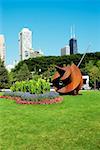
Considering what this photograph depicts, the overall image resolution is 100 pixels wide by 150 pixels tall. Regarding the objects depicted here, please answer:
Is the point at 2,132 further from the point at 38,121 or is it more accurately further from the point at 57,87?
the point at 57,87

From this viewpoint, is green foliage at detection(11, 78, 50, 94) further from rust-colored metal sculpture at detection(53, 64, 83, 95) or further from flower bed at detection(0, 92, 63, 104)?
rust-colored metal sculpture at detection(53, 64, 83, 95)

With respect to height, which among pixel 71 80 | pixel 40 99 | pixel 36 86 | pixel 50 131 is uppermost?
pixel 71 80

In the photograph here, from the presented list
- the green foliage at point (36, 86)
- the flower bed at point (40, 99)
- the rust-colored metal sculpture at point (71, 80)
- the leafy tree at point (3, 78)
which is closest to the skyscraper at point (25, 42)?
the leafy tree at point (3, 78)

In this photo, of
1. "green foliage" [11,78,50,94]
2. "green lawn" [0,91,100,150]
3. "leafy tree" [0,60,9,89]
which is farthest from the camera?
"leafy tree" [0,60,9,89]

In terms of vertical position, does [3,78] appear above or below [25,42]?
below

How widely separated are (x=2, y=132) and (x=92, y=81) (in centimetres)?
4659

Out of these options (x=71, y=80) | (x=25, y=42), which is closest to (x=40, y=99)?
(x=71, y=80)

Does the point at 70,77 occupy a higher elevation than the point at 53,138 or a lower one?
higher

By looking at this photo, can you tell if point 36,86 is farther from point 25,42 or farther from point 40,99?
point 25,42

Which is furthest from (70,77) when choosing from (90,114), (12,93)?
(90,114)

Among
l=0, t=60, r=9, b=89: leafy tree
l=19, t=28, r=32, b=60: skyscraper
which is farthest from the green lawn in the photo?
l=19, t=28, r=32, b=60: skyscraper

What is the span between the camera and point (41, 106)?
1506 cm

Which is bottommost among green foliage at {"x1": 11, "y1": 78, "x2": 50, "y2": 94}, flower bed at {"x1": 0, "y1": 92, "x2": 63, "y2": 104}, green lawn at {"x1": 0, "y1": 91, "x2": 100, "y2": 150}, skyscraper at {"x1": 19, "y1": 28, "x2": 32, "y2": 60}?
green lawn at {"x1": 0, "y1": 91, "x2": 100, "y2": 150}

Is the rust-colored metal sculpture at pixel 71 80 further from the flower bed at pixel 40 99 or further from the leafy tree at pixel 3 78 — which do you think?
the leafy tree at pixel 3 78
